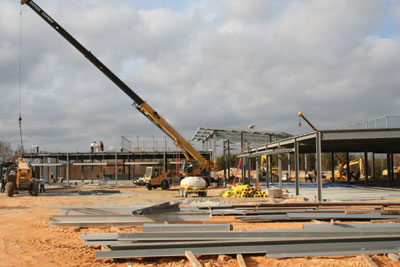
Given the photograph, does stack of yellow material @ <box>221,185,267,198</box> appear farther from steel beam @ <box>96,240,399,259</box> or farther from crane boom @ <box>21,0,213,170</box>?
steel beam @ <box>96,240,399,259</box>

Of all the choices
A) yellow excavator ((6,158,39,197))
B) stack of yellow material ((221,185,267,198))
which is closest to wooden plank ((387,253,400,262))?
stack of yellow material ((221,185,267,198))

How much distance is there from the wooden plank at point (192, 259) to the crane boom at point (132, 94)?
74.3 feet

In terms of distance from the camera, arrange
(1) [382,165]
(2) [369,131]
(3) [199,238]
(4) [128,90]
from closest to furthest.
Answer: (3) [199,238], (2) [369,131], (4) [128,90], (1) [382,165]

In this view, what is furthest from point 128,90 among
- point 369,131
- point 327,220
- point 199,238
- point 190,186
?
point 199,238

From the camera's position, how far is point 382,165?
5722 cm

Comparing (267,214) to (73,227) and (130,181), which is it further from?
(130,181)

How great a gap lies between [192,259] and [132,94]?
23436 mm

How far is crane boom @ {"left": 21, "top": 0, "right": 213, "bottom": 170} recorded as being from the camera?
84.3 feet

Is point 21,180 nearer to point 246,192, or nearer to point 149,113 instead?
point 149,113

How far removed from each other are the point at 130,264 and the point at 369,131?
16803 mm

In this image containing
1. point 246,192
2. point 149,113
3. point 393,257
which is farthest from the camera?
point 149,113

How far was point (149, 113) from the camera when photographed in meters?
30.5

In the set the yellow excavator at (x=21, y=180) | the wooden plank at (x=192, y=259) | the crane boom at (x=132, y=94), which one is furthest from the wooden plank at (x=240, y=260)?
the crane boom at (x=132, y=94)

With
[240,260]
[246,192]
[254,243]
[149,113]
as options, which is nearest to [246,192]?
[246,192]
